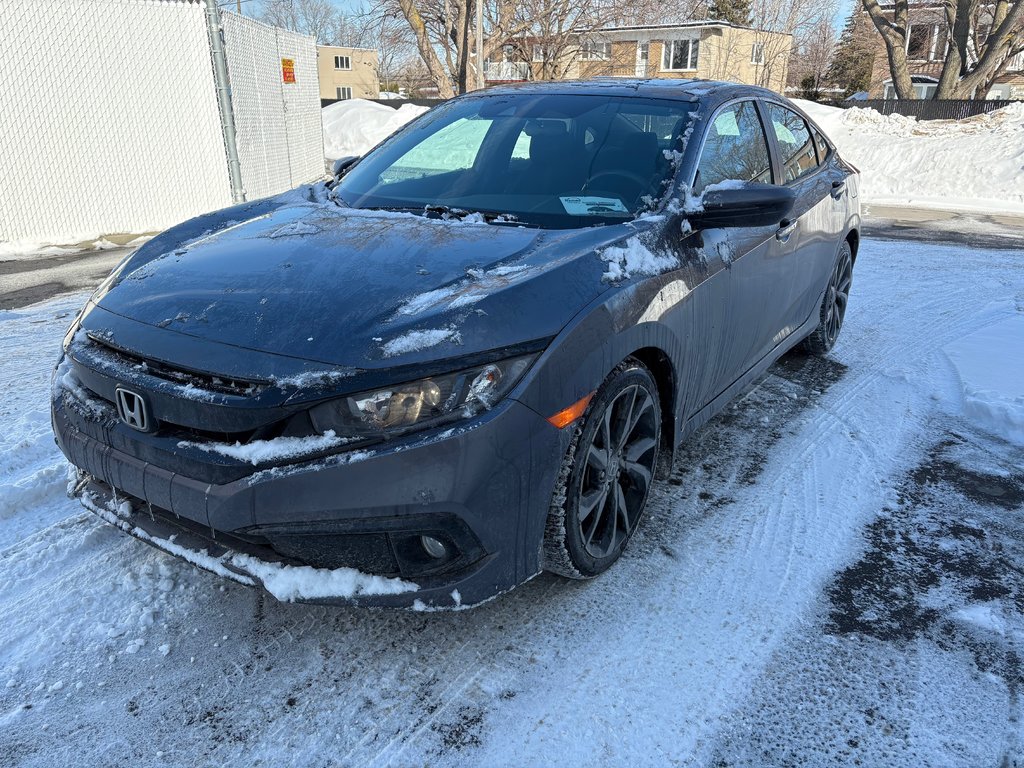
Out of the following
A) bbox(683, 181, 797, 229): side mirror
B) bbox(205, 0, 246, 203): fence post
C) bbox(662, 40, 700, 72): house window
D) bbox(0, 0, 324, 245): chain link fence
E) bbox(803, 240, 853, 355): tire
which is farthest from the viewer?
bbox(662, 40, 700, 72): house window

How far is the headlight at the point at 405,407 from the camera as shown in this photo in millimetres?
2059

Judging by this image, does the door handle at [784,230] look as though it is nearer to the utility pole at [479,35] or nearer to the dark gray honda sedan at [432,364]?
the dark gray honda sedan at [432,364]

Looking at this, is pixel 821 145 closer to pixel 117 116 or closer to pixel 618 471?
pixel 618 471

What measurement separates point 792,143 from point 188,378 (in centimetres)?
353

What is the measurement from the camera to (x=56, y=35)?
8.59m

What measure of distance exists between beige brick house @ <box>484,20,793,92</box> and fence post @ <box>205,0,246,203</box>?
3112 centimetres

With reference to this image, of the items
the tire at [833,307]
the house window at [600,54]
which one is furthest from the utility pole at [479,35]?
the tire at [833,307]

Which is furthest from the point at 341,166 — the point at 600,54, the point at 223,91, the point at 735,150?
the point at 600,54

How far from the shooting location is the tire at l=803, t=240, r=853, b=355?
16.6 ft

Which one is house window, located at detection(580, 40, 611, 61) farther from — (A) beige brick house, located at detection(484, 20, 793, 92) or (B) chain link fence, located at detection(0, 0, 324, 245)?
(B) chain link fence, located at detection(0, 0, 324, 245)

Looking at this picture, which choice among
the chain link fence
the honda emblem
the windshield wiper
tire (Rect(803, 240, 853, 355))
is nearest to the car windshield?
the windshield wiper

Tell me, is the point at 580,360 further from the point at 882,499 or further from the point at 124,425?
the point at 882,499

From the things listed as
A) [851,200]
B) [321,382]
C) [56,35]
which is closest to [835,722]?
[321,382]

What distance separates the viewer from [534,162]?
3393 millimetres
